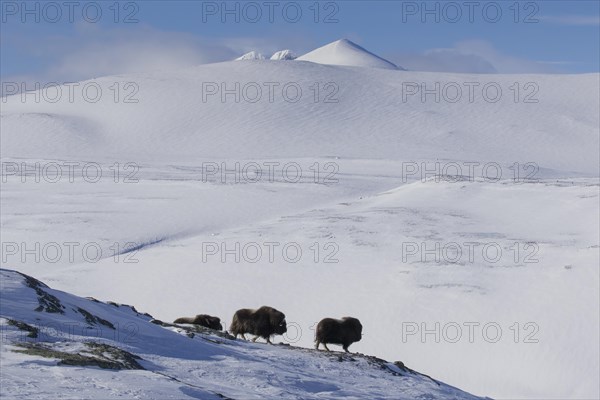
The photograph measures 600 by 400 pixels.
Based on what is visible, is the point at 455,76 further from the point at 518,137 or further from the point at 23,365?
the point at 23,365

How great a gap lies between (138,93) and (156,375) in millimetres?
78823

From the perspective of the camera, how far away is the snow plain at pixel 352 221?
2259cm

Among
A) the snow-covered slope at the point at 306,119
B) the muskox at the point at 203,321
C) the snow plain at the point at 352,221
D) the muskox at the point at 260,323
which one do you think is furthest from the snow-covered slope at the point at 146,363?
the snow-covered slope at the point at 306,119

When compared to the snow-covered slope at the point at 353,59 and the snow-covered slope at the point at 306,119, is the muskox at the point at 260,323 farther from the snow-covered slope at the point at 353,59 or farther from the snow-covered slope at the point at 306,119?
the snow-covered slope at the point at 353,59

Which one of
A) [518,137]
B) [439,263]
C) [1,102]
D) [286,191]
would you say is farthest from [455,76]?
[439,263]

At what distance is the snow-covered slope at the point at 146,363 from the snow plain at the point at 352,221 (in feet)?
29.9

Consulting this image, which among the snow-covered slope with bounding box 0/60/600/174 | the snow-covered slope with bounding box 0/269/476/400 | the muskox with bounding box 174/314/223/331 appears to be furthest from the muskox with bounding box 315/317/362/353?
the snow-covered slope with bounding box 0/60/600/174

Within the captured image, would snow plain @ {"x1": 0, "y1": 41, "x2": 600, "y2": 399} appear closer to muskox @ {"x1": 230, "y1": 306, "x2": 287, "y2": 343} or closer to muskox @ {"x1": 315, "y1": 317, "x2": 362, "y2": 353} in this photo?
muskox @ {"x1": 315, "y1": 317, "x2": 362, "y2": 353}

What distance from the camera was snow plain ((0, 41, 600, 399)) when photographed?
22.6 m

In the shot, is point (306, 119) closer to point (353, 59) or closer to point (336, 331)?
point (336, 331)

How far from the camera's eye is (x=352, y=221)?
112 ft

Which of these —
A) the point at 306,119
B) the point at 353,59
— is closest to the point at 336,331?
the point at 306,119

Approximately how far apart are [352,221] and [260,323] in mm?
21093

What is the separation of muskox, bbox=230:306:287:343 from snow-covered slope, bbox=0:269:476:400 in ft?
1.28
